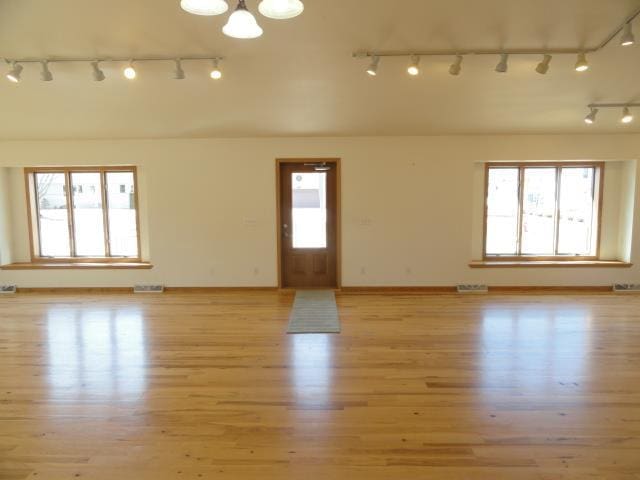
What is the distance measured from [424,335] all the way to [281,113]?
3.35 metres

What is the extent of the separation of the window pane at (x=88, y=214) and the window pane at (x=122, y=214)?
0.18 m

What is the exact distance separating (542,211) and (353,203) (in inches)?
126

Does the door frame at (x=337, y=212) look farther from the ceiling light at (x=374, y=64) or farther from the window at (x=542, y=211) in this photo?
the window at (x=542, y=211)

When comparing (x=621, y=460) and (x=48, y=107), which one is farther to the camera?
(x=48, y=107)

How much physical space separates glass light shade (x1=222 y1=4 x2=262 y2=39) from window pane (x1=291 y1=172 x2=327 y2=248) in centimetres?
438

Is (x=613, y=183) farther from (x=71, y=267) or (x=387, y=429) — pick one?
(x=71, y=267)

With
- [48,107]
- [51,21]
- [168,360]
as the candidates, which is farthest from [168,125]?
[168,360]

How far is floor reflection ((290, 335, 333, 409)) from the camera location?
9.42 ft

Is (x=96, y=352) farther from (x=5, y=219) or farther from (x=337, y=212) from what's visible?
(x=5, y=219)

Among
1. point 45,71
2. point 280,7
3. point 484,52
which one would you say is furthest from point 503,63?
point 45,71

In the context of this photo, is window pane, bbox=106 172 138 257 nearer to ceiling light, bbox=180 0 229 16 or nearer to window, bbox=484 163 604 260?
ceiling light, bbox=180 0 229 16

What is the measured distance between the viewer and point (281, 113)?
16.7ft

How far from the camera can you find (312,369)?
11.1 feet

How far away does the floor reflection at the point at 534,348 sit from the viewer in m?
3.12
